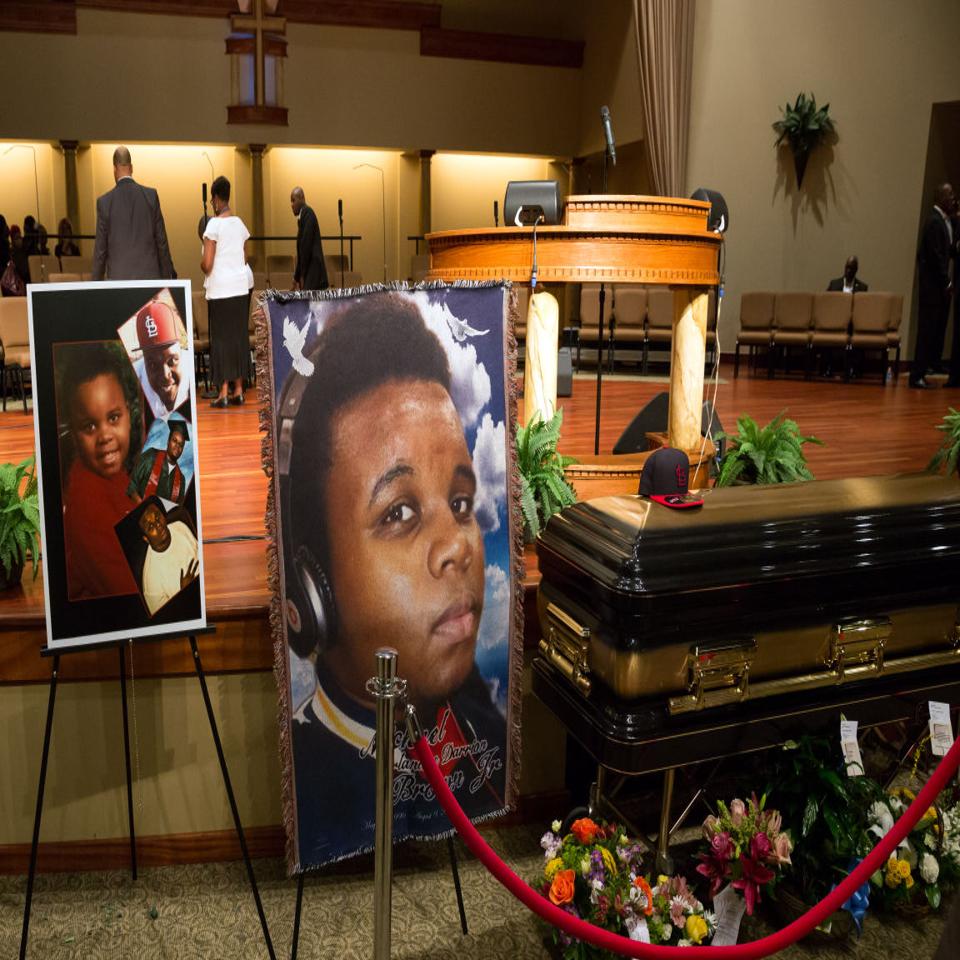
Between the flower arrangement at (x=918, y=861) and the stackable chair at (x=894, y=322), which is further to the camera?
→ the stackable chair at (x=894, y=322)

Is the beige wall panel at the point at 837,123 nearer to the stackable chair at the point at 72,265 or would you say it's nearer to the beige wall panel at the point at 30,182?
the stackable chair at the point at 72,265

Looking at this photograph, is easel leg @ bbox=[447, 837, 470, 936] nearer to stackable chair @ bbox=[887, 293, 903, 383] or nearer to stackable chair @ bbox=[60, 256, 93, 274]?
stackable chair @ bbox=[887, 293, 903, 383]

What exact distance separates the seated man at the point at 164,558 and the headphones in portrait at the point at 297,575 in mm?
212

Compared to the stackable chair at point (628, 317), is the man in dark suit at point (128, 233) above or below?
above

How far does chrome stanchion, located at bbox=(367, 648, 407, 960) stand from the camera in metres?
1.57

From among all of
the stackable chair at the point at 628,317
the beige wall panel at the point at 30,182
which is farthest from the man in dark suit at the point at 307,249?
the beige wall panel at the point at 30,182

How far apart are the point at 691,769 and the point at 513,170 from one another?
40.7 feet

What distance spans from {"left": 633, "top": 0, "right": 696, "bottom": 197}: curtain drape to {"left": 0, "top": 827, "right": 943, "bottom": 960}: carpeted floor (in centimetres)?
782

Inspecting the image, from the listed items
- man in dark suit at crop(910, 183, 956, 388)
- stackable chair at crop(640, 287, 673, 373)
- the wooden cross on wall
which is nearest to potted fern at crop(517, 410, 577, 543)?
man in dark suit at crop(910, 183, 956, 388)

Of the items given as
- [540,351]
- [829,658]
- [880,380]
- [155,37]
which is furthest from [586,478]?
[155,37]

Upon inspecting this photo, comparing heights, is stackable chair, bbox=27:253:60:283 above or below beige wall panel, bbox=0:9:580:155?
below

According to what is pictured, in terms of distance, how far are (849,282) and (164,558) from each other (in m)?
8.61

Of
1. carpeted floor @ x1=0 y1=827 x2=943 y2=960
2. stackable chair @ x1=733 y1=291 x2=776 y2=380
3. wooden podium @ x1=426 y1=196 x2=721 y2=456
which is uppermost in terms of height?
wooden podium @ x1=426 y1=196 x2=721 y2=456

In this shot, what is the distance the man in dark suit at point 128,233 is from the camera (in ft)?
19.3
